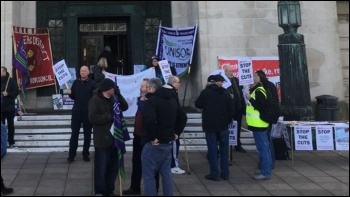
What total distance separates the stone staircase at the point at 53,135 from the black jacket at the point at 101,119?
351 cm

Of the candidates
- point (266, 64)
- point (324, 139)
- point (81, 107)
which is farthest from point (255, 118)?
point (266, 64)

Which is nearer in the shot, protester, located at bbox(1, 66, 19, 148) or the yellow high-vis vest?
the yellow high-vis vest

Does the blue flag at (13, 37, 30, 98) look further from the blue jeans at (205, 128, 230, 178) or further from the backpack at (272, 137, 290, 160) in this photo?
the backpack at (272, 137, 290, 160)

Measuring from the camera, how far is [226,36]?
1273 centimetres

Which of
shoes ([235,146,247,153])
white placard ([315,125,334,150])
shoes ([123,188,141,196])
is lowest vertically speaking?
shoes ([123,188,141,196])

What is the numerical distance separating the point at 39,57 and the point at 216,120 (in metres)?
8.43

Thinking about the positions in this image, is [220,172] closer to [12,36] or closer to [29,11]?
[12,36]

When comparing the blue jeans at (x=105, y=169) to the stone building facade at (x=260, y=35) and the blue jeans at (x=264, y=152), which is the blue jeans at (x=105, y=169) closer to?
the blue jeans at (x=264, y=152)

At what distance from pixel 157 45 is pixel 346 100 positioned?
6.50 m

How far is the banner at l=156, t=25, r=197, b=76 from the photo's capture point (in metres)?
13.0

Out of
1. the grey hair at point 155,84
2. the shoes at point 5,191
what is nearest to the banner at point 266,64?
the grey hair at point 155,84

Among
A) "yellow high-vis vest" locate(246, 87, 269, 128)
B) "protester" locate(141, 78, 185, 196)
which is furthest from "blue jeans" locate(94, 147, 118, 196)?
"yellow high-vis vest" locate(246, 87, 269, 128)

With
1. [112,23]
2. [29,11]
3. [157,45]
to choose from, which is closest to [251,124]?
[157,45]

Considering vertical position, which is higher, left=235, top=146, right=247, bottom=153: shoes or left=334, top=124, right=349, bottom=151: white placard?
left=334, top=124, right=349, bottom=151: white placard
